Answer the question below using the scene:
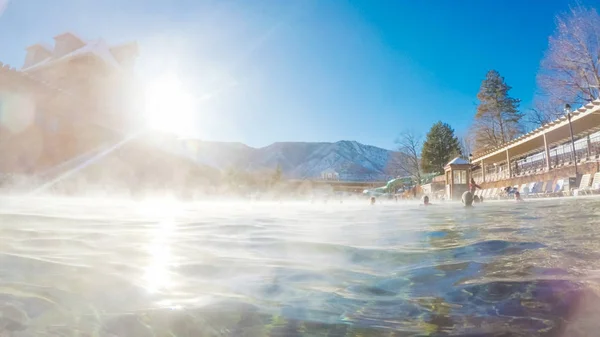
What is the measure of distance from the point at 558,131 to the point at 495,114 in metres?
20.5

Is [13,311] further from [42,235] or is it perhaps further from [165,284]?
[42,235]

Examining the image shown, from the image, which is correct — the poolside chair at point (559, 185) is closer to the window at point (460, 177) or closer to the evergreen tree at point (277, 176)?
the window at point (460, 177)

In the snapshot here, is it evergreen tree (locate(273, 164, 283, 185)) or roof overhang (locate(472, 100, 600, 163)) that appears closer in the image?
roof overhang (locate(472, 100, 600, 163))

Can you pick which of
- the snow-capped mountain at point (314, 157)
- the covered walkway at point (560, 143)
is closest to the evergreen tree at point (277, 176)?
the covered walkway at point (560, 143)

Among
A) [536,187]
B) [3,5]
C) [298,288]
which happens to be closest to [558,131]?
[536,187]

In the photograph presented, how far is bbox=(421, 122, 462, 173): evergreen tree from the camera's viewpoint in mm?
37562

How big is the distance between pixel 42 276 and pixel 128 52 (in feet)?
101

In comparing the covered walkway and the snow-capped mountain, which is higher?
the snow-capped mountain

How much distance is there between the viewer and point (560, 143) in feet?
66.5

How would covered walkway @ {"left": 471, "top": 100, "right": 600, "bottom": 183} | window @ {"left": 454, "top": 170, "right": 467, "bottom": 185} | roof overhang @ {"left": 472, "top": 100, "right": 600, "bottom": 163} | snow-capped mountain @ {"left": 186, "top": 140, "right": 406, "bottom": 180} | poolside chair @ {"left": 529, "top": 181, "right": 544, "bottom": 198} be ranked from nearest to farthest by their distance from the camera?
roof overhang @ {"left": 472, "top": 100, "right": 600, "bottom": 163} < poolside chair @ {"left": 529, "top": 181, "right": 544, "bottom": 198} < covered walkway @ {"left": 471, "top": 100, "right": 600, "bottom": 183} < window @ {"left": 454, "top": 170, "right": 467, "bottom": 185} < snow-capped mountain @ {"left": 186, "top": 140, "right": 406, "bottom": 180}

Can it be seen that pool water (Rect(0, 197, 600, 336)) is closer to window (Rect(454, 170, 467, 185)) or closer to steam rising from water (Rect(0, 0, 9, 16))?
steam rising from water (Rect(0, 0, 9, 16))

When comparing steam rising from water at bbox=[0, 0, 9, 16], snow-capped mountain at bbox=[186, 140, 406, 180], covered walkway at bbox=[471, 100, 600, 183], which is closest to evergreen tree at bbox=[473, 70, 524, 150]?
covered walkway at bbox=[471, 100, 600, 183]

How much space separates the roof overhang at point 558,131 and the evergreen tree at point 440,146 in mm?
12795

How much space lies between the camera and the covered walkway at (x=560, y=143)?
13945 mm
